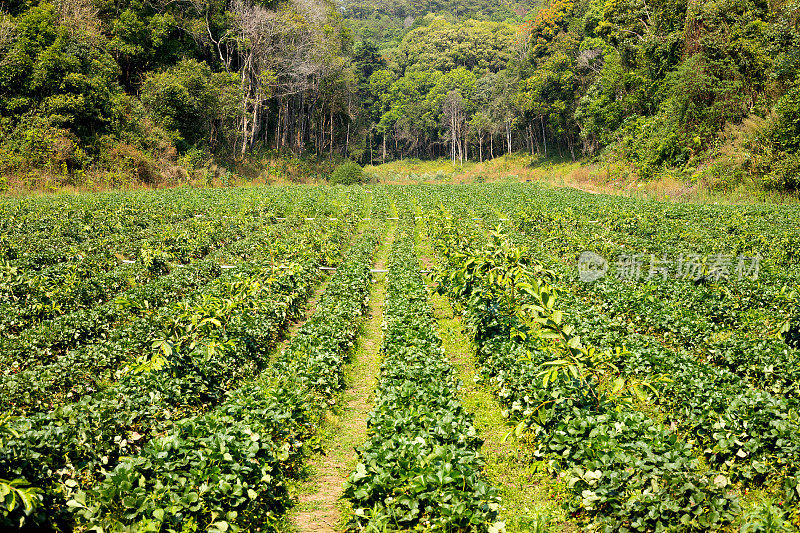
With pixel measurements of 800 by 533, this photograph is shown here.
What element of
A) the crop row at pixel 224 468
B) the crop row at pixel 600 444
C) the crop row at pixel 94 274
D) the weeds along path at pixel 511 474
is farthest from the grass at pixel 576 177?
the crop row at pixel 224 468

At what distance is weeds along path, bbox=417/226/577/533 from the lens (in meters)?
4.52

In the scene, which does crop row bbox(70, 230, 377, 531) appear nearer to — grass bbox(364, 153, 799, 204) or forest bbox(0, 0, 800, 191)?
grass bbox(364, 153, 799, 204)

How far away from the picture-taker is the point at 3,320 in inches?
314

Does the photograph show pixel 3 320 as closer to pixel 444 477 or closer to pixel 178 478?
pixel 178 478

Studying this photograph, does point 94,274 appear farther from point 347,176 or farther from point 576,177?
point 576,177

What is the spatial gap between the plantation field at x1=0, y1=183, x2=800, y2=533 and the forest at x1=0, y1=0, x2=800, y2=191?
17132 mm

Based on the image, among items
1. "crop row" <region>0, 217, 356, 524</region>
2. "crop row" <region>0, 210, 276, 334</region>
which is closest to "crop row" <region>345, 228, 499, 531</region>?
"crop row" <region>0, 217, 356, 524</region>

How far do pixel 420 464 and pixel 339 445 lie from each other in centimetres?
208

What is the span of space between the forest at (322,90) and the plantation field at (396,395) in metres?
17.1

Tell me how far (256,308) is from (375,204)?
60.7 feet

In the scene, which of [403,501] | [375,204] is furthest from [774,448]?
[375,204]

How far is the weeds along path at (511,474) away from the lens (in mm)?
4520

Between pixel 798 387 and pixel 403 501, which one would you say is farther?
pixel 798 387

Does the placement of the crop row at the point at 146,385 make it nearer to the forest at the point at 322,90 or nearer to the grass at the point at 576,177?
the forest at the point at 322,90
